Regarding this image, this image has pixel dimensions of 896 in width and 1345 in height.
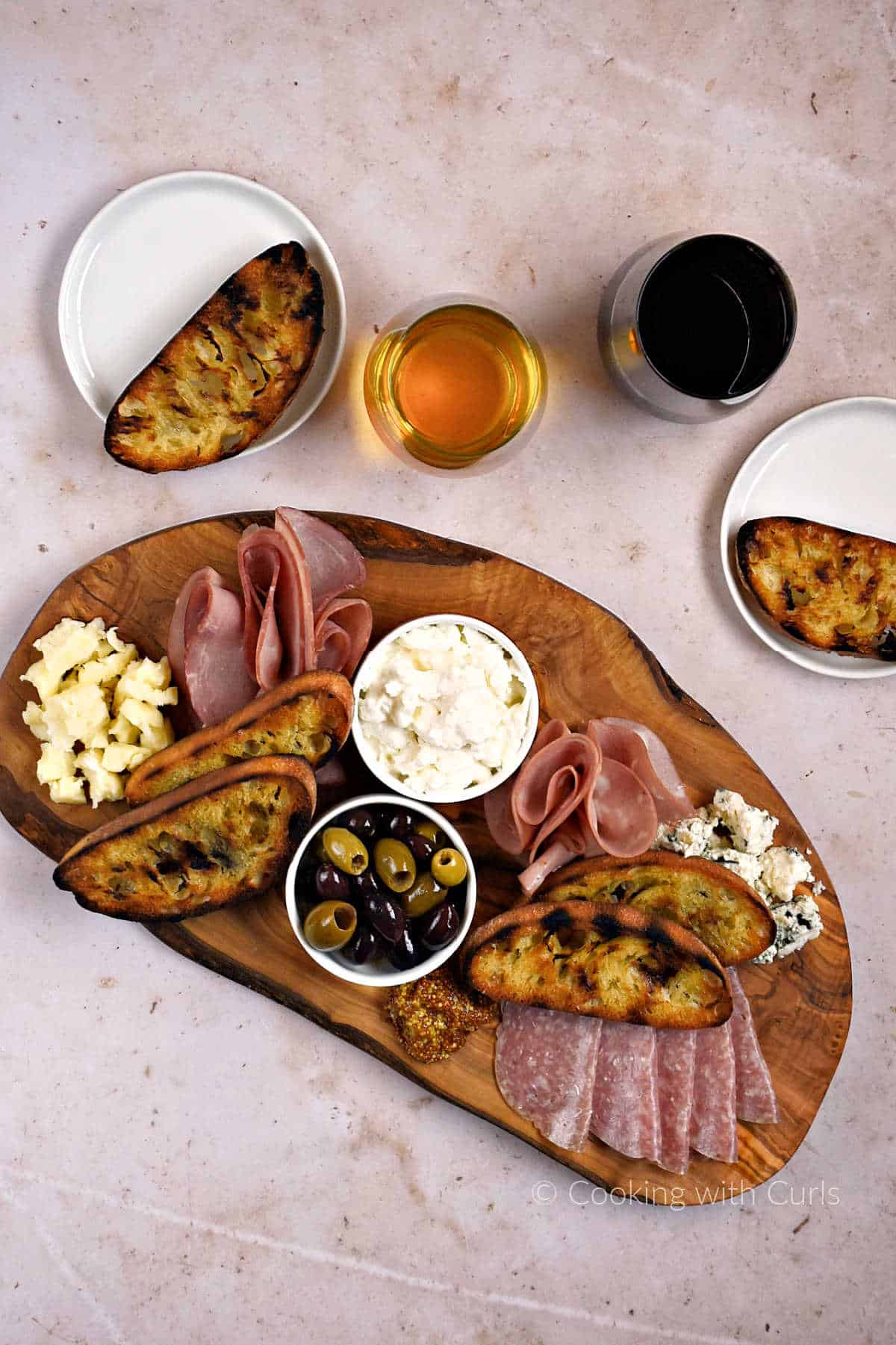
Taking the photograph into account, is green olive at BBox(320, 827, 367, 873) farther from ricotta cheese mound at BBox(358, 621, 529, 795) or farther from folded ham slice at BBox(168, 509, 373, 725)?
folded ham slice at BBox(168, 509, 373, 725)

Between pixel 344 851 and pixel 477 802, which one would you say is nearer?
pixel 344 851

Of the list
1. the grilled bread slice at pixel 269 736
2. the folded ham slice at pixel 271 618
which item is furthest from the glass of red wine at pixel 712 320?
the grilled bread slice at pixel 269 736

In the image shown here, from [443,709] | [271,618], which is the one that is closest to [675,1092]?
[443,709]

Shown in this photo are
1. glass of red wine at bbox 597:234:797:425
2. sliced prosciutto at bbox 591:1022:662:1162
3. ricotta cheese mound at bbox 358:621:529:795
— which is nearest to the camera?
ricotta cheese mound at bbox 358:621:529:795

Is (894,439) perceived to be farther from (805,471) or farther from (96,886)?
(96,886)

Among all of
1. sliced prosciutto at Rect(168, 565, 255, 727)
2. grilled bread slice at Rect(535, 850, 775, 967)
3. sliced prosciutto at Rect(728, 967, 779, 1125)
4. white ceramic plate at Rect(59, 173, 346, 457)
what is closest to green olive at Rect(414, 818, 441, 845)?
grilled bread slice at Rect(535, 850, 775, 967)

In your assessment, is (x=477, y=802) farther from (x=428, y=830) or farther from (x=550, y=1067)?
(x=550, y=1067)
